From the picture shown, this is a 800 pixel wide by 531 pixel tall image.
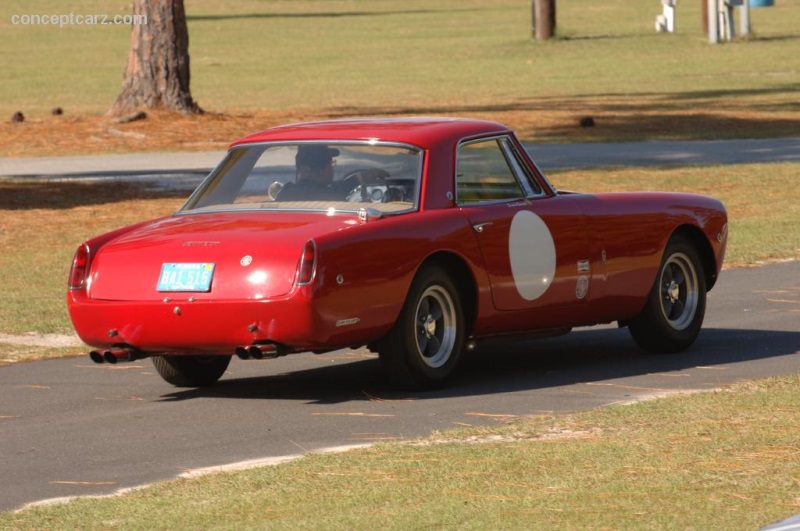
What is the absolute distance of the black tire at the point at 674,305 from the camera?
35.6 feet

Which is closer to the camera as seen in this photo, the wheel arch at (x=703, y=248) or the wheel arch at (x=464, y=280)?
the wheel arch at (x=464, y=280)

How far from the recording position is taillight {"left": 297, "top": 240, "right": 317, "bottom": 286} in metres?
8.80

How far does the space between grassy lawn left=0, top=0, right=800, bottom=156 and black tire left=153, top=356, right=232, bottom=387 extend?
20.5 meters

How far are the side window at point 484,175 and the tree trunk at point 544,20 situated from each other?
53295 mm

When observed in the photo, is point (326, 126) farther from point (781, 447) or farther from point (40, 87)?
point (40, 87)

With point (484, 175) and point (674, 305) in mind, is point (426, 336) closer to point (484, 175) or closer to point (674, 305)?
point (484, 175)

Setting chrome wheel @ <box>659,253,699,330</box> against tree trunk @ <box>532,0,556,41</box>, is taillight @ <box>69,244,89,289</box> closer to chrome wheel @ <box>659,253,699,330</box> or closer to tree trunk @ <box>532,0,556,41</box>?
chrome wheel @ <box>659,253,699,330</box>

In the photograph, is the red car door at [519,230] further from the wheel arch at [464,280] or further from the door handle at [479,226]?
the wheel arch at [464,280]

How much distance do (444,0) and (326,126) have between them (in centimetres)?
9384

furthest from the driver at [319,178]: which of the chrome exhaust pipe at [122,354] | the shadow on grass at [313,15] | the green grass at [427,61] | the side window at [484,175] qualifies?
the shadow on grass at [313,15]

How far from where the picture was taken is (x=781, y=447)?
7523 millimetres

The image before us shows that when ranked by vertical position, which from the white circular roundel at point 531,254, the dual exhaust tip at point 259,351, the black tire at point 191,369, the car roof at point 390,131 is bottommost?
the black tire at point 191,369

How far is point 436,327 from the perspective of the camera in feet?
31.6

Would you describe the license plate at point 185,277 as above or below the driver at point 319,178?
below
